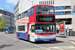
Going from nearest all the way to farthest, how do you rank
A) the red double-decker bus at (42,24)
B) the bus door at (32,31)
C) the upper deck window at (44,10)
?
the red double-decker bus at (42,24), the upper deck window at (44,10), the bus door at (32,31)

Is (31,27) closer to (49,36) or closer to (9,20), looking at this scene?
(49,36)

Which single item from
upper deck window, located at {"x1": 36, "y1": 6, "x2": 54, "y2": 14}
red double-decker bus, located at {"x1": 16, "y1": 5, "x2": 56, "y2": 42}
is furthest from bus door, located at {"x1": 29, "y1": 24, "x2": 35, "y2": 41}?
upper deck window, located at {"x1": 36, "y1": 6, "x2": 54, "y2": 14}

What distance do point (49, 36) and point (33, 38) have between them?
5.63 feet

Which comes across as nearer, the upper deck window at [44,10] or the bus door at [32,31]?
the upper deck window at [44,10]

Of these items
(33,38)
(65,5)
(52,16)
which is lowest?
(33,38)

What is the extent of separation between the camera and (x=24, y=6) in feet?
242

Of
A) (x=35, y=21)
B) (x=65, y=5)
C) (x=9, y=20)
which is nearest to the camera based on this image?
(x=35, y=21)

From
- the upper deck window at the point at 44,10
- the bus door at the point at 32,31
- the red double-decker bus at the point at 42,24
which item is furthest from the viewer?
the bus door at the point at 32,31

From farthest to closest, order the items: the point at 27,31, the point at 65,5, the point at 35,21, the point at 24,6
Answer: the point at 24,6 < the point at 65,5 < the point at 27,31 < the point at 35,21

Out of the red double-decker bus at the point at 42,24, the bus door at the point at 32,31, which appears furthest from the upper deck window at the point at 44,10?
the bus door at the point at 32,31

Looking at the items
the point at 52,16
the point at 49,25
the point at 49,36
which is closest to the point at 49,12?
the point at 52,16

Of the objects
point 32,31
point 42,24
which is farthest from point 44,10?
point 32,31

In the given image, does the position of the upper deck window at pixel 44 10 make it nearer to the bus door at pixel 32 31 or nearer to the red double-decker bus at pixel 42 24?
the red double-decker bus at pixel 42 24

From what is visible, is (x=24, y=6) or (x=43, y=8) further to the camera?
(x=24, y=6)
